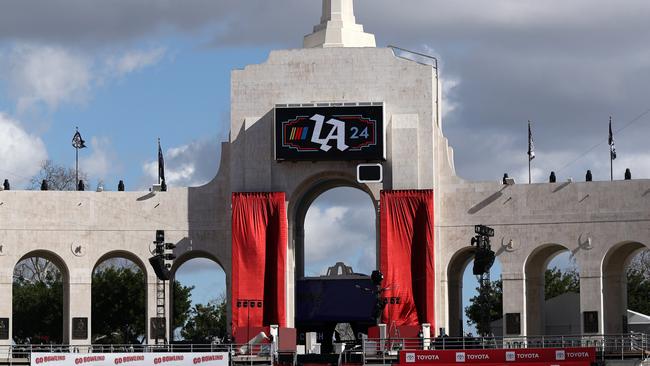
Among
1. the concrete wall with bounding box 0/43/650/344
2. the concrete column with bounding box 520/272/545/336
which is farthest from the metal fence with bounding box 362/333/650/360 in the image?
the concrete column with bounding box 520/272/545/336

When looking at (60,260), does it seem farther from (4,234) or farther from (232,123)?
(232,123)

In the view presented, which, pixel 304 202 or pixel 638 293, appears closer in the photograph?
pixel 304 202

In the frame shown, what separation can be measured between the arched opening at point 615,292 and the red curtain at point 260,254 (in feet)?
56.9

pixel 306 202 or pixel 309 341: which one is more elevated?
pixel 306 202

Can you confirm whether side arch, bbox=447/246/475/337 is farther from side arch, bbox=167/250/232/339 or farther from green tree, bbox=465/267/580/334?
green tree, bbox=465/267/580/334

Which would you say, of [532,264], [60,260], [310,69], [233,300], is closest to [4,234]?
[60,260]

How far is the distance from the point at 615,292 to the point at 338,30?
20.6 metres

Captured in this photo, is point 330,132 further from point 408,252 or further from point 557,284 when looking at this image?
point 557,284

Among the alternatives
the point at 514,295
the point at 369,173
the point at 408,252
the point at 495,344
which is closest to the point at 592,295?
the point at 514,295

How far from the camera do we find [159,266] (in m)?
81.4

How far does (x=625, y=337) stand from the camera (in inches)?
3127

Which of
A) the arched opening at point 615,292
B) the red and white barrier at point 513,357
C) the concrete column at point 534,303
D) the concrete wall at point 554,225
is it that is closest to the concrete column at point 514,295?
the concrete wall at point 554,225

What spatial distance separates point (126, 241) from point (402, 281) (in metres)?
15.4

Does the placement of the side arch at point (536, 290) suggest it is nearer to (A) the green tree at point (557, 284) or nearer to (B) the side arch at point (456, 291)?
(B) the side arch at point (456, 291)
